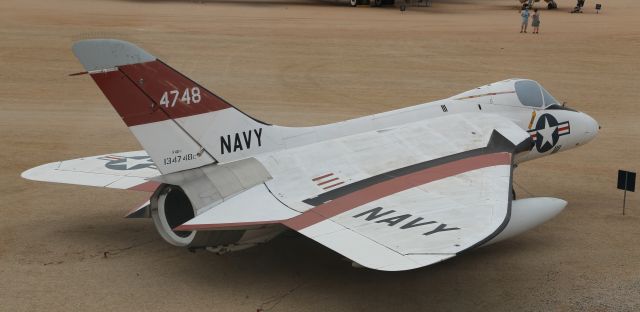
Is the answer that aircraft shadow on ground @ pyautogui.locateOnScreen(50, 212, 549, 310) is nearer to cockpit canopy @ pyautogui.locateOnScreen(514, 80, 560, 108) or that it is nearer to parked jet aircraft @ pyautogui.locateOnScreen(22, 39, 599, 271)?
parked jet aircraft @ pyautogui.locateOnScreen(22, 39, 599, 271)

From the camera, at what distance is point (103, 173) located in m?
15.8

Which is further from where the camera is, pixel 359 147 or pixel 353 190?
pixel 359 147

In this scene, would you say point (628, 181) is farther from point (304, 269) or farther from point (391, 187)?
point (304, 269)

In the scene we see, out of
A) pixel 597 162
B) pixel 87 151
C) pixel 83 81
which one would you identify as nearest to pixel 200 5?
pixel 83 81

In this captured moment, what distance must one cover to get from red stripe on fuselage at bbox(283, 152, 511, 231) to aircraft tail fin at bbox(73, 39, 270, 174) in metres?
2.02

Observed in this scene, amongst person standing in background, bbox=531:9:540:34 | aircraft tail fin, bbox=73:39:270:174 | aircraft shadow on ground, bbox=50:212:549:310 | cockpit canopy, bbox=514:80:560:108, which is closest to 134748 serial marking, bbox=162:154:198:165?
aircraft tail fin, bbox=73:39:270:174

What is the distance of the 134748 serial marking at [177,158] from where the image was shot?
1337cm

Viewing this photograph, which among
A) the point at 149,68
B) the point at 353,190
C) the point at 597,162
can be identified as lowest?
the point at 597,162

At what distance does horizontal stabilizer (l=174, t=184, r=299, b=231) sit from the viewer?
12445 millimetres

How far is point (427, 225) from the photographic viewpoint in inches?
471

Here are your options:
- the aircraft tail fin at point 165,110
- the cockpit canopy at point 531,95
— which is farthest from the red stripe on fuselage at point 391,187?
the cockpit canopy at point 531,95

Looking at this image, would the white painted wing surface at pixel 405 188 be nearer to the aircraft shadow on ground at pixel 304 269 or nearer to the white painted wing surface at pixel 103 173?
the aircraft shadow on ground at pixel 304 269

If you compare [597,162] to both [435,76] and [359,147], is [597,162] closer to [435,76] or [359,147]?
[359,147]

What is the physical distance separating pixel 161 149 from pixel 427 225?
450cm
